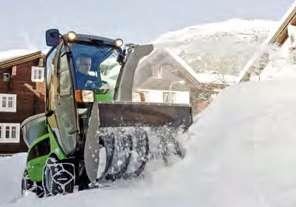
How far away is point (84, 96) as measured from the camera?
241 inches

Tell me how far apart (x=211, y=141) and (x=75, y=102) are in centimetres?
191

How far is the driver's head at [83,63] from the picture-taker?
636cm

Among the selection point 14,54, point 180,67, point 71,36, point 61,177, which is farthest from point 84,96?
point 14,54

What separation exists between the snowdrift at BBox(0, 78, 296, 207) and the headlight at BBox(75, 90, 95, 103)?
1.21 metres

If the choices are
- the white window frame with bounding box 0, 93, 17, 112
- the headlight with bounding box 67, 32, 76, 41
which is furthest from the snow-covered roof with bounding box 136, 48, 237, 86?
the headlight with bounding box 67, 32, 76, 41

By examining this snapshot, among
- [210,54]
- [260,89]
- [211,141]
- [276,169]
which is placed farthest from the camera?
[210,54]

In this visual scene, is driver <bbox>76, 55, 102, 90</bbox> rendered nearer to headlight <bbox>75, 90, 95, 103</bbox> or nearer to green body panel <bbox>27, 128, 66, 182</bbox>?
headlight <bbox>75, 90, 95, 103</bbox>

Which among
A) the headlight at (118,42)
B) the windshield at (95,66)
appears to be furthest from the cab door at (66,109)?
the headlight at (118,42)

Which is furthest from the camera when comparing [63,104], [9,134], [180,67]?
[9,134]

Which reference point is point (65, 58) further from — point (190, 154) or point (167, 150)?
point (190, 154)

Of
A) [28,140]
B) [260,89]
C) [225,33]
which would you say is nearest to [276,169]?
[260,89]

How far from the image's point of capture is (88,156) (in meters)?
5.43

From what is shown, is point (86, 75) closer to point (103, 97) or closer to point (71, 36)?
point (103, 97)

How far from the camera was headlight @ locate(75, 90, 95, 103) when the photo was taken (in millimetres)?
6074
